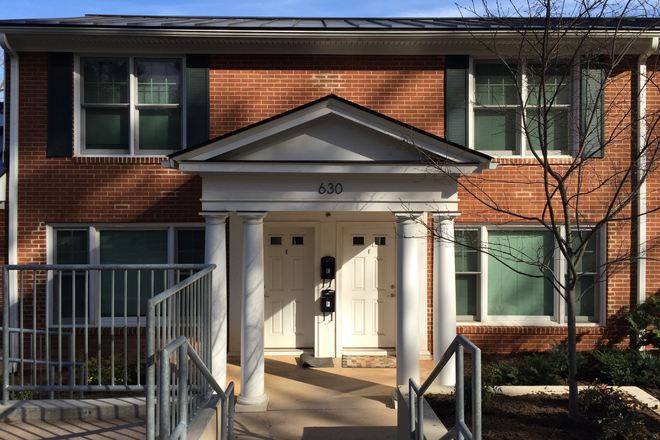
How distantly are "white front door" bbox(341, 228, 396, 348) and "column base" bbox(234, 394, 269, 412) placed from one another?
9.25 ft

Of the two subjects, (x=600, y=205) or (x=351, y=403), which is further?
(x=600, y=205)

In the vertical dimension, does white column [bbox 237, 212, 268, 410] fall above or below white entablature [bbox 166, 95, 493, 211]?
below

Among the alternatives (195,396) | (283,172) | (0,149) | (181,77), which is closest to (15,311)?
(0,149)

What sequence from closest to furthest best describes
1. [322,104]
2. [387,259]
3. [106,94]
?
[322,104] → [106,94] → [387,259]

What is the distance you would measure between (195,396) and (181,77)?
6501 mm

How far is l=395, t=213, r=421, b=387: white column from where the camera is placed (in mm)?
7285

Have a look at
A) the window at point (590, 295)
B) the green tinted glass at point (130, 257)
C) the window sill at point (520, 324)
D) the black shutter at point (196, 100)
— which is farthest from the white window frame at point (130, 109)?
the window at point (590, 295)

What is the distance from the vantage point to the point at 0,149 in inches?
401

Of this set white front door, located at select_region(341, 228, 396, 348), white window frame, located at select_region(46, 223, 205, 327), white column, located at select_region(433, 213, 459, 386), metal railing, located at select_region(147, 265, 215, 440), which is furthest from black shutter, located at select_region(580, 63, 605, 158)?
white window frame, located at select_region(46, 223, 205, 327)

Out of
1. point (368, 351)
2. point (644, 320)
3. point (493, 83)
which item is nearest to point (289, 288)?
point (368, 351)

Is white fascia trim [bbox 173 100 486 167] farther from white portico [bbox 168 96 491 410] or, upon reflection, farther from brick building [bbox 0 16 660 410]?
brick building [bbox 0 16 660 410]

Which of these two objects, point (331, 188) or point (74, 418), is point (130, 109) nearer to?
point (331, 188)

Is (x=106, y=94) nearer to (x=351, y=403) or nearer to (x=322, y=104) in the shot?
(x=322, y=104)

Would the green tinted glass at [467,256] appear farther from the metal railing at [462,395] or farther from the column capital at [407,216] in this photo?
the metal railing at [462,395]
